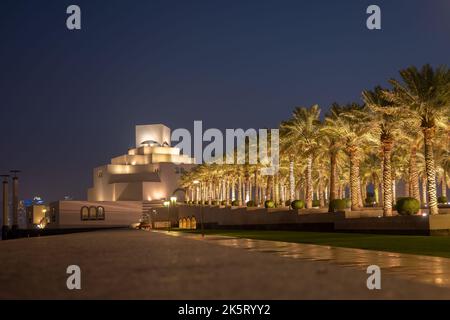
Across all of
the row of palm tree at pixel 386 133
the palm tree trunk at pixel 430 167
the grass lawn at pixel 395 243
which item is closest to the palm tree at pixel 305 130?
the row of palm tree at pixel 386 133

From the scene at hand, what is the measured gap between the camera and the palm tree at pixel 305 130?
2101 inches

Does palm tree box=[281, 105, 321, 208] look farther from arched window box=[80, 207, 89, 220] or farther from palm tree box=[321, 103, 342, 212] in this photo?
arched window box=[80, 207, 89, 220]

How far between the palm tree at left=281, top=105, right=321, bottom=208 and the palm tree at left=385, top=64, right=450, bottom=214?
1643 centimetres

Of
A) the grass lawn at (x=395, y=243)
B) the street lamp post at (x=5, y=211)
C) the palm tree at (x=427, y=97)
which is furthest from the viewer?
the street lamp post at (x=5, y=211)

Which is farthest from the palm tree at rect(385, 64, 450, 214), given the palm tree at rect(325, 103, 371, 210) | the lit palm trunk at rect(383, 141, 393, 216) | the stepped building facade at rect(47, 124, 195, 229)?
the stepped building facade at rect(47, 124, 195, 229)

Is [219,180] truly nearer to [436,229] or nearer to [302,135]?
[302,135]

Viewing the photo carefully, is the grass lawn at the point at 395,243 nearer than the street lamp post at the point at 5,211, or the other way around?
the grass lawn at the point at 395,243

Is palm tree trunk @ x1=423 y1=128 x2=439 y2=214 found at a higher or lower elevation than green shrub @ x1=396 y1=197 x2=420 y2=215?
higher

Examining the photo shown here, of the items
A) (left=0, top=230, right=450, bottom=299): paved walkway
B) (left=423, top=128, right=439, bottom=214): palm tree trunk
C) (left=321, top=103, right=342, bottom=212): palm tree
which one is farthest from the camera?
(left=321, top=103, right=342, bottom=212): palm tree

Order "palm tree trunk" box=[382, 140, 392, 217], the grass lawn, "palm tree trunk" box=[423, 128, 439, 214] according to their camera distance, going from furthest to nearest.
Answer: "palm tree trunk" box=[382, 140, 392, 217]
"palm tree trunk" box=[423, 128, 439, 214]
the grass lawn

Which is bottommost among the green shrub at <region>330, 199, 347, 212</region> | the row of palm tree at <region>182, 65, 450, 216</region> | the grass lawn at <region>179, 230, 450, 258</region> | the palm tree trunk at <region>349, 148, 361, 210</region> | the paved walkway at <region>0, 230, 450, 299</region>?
the grass lawn at <region>179, 230, 450, 258</region>

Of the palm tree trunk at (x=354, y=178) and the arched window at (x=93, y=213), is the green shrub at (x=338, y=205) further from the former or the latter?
the arched window at (x=93, y=213)

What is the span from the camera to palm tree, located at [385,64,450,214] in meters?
35.0

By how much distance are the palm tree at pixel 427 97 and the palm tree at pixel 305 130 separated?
16.4 meters
